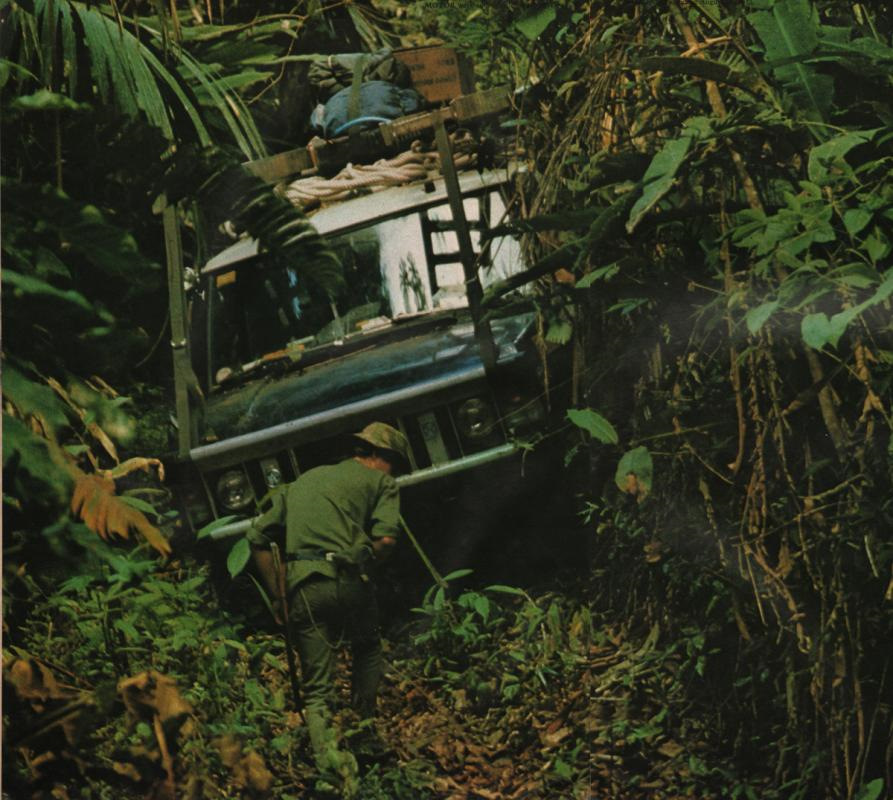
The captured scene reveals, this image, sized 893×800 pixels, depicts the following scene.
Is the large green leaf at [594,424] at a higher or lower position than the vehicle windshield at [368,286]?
lower

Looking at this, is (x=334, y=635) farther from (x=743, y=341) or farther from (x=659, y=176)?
(x=659, y=176)

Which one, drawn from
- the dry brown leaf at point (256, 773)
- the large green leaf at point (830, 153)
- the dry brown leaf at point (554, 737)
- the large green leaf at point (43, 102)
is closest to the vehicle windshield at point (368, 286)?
the large green leaf at point (43, 102)

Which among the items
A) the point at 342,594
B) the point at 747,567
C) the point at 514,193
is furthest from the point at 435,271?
the point at 747,567

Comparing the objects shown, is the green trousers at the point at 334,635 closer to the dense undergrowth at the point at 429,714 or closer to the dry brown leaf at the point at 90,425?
the dense undergrowth at the point at 429,714

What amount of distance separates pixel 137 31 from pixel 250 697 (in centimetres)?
164

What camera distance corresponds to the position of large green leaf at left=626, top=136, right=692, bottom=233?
2619mm

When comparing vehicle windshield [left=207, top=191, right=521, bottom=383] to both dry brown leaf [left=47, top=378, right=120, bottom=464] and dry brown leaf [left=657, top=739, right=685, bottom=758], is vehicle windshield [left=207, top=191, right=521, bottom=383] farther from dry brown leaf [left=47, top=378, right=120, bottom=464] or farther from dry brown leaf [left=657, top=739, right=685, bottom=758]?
→ dry brown leaf [left=657, top=739, right=685, bottom=758]

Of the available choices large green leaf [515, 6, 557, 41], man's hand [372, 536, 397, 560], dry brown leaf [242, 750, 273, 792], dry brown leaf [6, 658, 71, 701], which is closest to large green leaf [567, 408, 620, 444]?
man's hand [372, 536, 397, 560]

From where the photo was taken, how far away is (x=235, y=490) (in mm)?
2744

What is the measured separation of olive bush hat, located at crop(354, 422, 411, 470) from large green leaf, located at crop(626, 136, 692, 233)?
70 centimetres

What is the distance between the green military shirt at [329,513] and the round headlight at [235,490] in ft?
0.18

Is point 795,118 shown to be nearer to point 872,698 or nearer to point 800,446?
point 800,446

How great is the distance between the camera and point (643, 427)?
2.85 meters

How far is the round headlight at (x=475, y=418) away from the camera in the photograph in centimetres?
275
